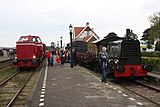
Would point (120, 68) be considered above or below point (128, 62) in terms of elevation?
below

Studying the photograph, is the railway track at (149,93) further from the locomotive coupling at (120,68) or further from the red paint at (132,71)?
the locomotive coupling at (120,68)

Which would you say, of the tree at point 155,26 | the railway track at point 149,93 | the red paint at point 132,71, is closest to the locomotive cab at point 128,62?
the red paint at point 132,71

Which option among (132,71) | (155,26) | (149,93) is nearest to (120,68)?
(132,71)

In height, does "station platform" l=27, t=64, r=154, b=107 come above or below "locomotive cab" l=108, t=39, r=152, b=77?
below

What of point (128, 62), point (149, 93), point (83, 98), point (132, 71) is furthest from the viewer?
point (128, 62)

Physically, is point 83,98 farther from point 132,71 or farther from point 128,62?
point 128,62

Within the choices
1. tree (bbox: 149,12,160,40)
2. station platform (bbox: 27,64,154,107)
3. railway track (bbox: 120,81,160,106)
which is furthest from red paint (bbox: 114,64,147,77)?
tree (bbox: 149,12,160,40)

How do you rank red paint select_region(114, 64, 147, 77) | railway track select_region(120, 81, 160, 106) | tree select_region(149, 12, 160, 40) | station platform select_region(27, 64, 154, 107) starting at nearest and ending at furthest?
station platform select_region(27, 64, 154, 107) < railway track select_region(120, 81, 160, 106) < red paint select_region(114, 64, 147, 77) < tree select_region(149, 12, 160, 40)

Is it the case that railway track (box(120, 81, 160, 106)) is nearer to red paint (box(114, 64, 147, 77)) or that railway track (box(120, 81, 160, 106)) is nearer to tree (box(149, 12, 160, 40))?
red paint (box(114, 64, 147, 77))

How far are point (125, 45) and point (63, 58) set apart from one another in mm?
15573

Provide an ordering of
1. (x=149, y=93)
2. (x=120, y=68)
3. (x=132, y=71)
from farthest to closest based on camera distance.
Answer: (x=132, y=71)
(x=120, y=68)
(x=149, y=93)

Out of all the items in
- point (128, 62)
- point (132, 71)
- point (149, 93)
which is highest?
point (128, 62)

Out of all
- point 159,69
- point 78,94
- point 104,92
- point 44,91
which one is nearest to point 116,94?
point 104,92

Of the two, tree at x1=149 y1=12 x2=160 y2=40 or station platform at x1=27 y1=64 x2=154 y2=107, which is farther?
tree at x1=149 y1=12 x2=160 y2=40
